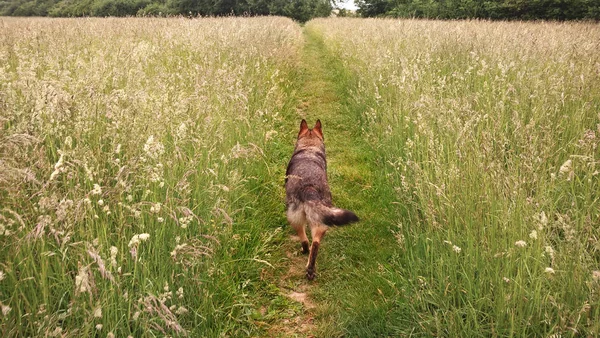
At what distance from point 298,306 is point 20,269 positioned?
1760mm

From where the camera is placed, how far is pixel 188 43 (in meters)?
6.60

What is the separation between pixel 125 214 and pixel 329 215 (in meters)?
1.43

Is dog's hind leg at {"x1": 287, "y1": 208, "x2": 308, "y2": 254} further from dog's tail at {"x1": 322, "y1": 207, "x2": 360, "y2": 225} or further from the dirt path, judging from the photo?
dog's tail at {"x1": 322, "y1": 207, "x2": 360, "y2": 225}

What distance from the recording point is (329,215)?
281 centimetres

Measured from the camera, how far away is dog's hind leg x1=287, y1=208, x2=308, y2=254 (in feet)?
10.5

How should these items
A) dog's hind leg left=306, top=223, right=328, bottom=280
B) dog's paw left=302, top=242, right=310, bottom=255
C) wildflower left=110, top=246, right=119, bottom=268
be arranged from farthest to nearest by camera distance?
dog's paw left=302, top=242, right=310, bottom=255 → dog's hind leg left=306, top=223, right=328, bottom=280 → wildflower left=110, top=246, right=119, bottom=268

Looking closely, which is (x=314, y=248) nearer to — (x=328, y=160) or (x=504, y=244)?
(x=504, y=244)

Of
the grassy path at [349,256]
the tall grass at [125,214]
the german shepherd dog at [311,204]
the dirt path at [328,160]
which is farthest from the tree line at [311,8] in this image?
the tall grass at [125,214]

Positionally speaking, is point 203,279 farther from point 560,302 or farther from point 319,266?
point 560,302

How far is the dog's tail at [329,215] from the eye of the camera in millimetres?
2633

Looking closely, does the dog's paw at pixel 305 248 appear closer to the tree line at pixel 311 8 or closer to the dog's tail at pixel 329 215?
the dog's tail at pixel 329 215

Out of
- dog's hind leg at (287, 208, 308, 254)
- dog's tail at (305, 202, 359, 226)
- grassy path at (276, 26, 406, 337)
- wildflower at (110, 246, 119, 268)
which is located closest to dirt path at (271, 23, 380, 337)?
grassy path at (276, 26, 406, 337)

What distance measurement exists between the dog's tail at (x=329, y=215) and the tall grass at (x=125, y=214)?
1.89ft

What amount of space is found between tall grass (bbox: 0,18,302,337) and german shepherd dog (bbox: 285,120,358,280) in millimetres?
361
